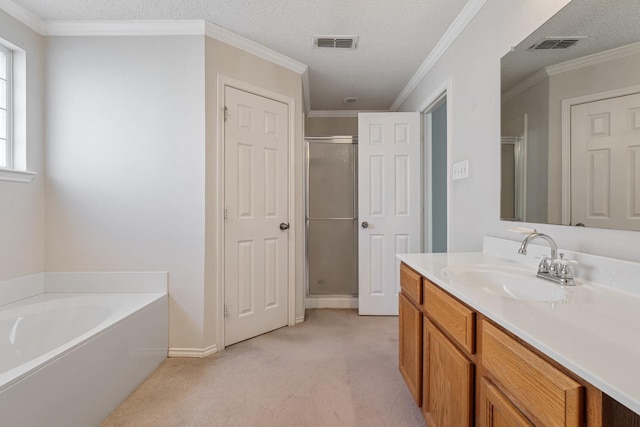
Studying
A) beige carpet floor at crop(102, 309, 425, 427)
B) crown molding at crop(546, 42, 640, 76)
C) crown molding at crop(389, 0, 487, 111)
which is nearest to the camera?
crown molding at crop(546, 42, 640, 76)

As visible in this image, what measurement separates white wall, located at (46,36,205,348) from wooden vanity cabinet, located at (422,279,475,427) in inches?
62.4

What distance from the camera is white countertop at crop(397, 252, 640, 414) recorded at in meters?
0.48

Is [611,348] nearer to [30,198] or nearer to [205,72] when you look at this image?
[205,72]

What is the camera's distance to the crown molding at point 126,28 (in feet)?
6.82

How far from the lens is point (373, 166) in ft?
9.52

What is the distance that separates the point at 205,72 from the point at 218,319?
1822 mm

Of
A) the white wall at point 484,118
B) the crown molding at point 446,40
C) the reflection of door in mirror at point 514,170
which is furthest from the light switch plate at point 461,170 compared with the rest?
the crown molding at point 446,40

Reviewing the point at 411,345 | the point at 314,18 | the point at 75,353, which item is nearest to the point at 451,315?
the point at 411,345

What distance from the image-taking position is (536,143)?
129cm

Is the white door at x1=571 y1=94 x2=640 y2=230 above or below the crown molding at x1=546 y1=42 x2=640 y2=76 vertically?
below

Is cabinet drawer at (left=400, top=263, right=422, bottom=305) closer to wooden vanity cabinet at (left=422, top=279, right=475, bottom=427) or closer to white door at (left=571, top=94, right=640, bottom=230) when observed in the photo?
wooden vanity cabinet at (left=422, top=279, right=475, bottom=427)

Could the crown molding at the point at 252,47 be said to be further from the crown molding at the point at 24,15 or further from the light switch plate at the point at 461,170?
the light switch plate at the point at 461,170

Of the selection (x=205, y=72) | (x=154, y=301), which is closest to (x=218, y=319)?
(x=154, y=301)

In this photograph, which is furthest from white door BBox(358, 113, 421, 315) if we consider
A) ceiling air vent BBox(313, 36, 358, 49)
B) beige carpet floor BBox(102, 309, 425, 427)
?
ceiling air vent BBox(313, 36, 358, 49)
